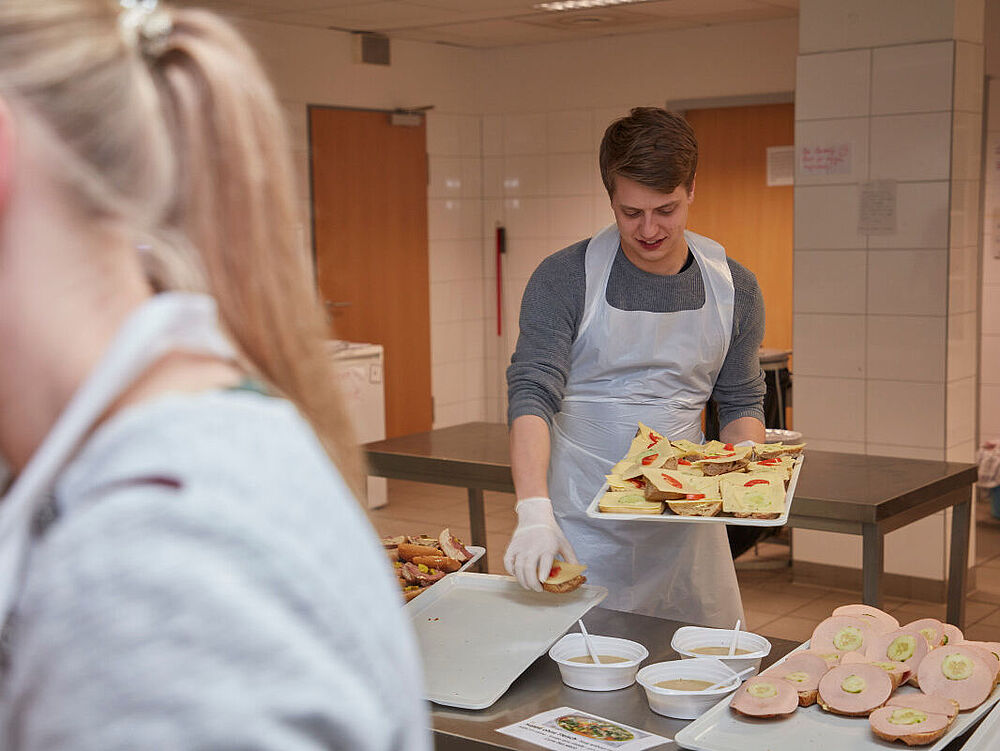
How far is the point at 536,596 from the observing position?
2.06 metres

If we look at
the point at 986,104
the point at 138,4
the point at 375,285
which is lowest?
the point at 375,285

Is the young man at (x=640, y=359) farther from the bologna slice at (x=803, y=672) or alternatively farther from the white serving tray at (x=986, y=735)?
the white serving tray at (x=986, y=735)

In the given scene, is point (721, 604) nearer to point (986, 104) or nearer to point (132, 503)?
point (132, 503)

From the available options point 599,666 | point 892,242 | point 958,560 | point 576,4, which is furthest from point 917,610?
point 576,4

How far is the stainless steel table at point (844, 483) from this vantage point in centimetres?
292

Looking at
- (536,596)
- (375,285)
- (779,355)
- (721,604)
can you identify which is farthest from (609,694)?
(375,285)

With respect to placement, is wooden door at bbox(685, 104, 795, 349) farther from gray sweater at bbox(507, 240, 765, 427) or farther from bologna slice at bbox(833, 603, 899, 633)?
bologna slice at bbox(833, 603, 899, 633)

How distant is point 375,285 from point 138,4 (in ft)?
20.4

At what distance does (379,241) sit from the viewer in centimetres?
682

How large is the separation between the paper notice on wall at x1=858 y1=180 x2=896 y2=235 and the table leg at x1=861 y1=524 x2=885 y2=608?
1817mm

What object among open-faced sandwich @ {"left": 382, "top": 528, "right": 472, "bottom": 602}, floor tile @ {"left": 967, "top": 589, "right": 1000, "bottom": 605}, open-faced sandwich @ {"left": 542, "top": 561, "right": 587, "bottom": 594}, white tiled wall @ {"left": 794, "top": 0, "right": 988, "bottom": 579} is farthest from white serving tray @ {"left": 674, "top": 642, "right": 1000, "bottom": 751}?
floor tile @ {"left": 967, "top": 589, "right": 1000, "bottom": 605}

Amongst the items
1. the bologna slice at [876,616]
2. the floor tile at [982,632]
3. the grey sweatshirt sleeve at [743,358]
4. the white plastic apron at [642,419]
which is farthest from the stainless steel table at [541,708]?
the floor tile at [982,632]

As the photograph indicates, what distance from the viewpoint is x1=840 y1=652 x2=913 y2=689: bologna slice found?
Answer: 5.29ft

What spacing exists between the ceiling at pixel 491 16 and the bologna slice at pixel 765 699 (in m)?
4.52
